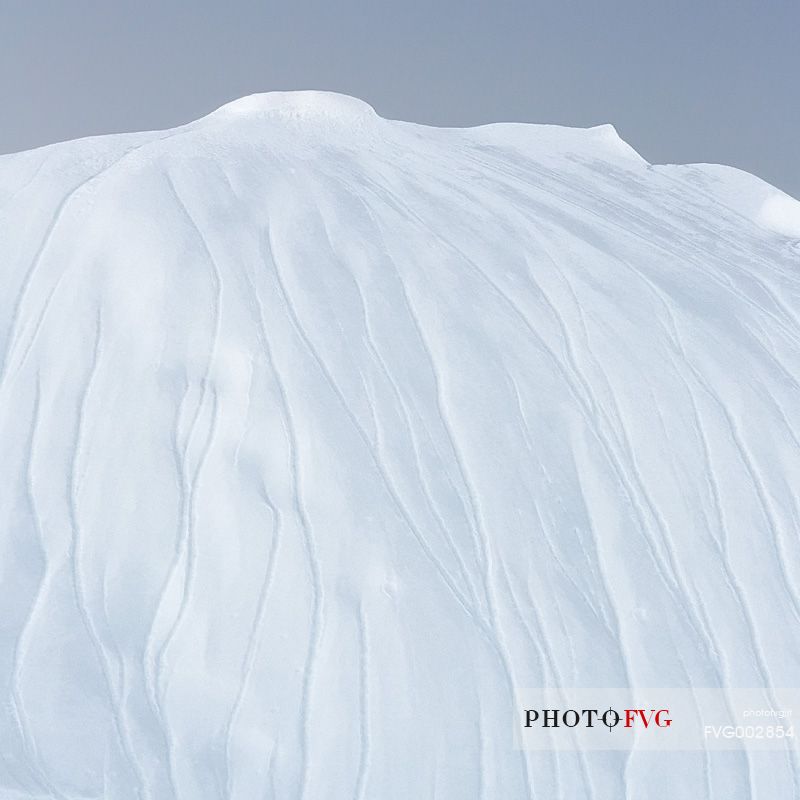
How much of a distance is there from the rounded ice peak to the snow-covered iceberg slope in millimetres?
369

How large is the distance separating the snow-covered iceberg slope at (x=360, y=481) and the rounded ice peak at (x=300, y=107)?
369 mm

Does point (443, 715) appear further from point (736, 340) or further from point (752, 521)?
point (736, 340)

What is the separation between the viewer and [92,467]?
231 cm

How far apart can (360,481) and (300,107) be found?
1505 mm

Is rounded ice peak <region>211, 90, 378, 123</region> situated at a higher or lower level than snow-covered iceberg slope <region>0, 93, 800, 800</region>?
higher

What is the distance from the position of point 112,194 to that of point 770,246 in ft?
6.34

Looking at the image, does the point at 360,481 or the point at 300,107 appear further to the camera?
the point at 300,107

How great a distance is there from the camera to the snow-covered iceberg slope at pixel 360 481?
202 cm

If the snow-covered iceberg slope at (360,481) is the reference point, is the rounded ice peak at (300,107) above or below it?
above

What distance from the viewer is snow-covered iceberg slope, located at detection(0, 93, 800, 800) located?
2.02 meters

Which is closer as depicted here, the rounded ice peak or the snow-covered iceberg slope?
the snow-covered iceberg slope

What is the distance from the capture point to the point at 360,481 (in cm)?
228

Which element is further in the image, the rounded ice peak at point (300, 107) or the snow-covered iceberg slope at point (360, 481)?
the rounded ice peak at point (300, 107)

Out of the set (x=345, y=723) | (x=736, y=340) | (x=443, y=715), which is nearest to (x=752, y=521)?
(x=736, y=340)
